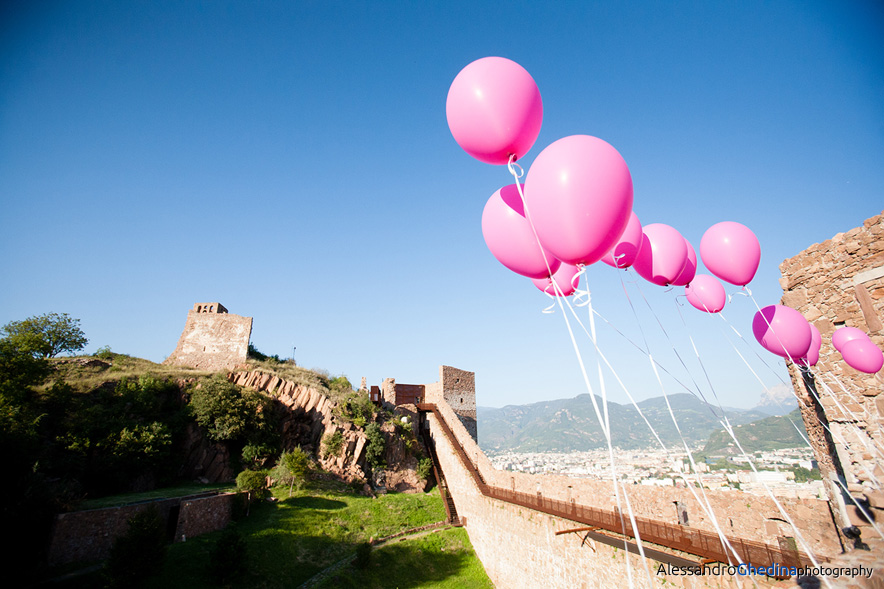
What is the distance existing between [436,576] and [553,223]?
16.3 m

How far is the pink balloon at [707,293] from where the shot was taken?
7.75 meters

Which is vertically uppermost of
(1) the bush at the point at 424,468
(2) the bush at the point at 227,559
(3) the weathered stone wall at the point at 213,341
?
(3) the weathered stone wall at the point at 213,341

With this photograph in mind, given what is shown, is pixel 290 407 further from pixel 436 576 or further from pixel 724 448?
pixel 724 448

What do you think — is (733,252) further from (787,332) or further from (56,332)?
(56,332)

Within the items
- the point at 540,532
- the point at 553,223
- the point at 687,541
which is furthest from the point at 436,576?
the point at 553,223

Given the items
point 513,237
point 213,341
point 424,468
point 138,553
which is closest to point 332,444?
point 424,468

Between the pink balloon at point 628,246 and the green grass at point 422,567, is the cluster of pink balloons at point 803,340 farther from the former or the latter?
the green grass at point 422,567

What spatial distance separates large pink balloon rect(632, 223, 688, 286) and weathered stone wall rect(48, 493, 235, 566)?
13.1m

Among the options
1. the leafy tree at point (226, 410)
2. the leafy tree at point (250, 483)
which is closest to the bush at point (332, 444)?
the leafy tree at point (226, 410)

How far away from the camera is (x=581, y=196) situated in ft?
12.8

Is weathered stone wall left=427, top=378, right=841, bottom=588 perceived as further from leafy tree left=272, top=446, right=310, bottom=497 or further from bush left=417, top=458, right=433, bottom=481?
leafy tree left=272, top=446, right=310, bottom=497

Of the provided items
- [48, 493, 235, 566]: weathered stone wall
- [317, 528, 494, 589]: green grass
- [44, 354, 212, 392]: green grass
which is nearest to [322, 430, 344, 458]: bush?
[317, 528, 494, 589]: green grass

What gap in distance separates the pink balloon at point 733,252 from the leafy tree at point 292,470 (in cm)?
1673

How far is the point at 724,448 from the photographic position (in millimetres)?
79188
